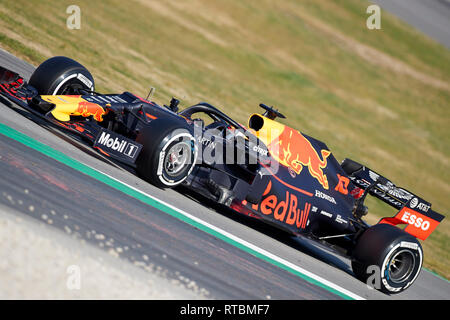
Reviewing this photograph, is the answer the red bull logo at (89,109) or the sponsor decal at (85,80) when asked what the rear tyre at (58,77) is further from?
the red bull logo at (89,109)

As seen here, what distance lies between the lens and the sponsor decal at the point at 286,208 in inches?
301

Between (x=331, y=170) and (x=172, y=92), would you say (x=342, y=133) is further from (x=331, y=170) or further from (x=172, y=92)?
(x=331, y=170)

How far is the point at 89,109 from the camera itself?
24.5 feet

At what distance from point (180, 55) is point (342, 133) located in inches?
249

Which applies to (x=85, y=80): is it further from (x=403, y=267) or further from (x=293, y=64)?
(x=293, y=64)

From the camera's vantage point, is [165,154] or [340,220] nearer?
[165,154]

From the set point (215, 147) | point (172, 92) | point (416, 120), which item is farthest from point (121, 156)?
point (416, 120)

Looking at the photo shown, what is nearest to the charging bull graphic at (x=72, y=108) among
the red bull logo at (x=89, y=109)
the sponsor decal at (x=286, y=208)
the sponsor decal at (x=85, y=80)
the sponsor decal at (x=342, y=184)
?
the red bull logo at (x=89, y=109)

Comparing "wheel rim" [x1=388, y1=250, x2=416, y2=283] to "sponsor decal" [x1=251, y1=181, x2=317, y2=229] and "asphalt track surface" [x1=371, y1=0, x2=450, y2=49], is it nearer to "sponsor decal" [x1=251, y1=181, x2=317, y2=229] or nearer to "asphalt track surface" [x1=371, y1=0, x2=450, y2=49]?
"sponsor decal" [x1=251, y1=181, x2=317, y2=229]

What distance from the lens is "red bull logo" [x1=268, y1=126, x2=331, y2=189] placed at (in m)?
8.12

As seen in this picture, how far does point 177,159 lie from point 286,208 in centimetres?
162

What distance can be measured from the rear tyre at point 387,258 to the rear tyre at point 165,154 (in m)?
2.54

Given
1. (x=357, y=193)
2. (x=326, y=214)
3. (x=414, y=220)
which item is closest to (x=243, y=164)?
(x=326, y=214)

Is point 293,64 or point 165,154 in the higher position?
point 293,64
